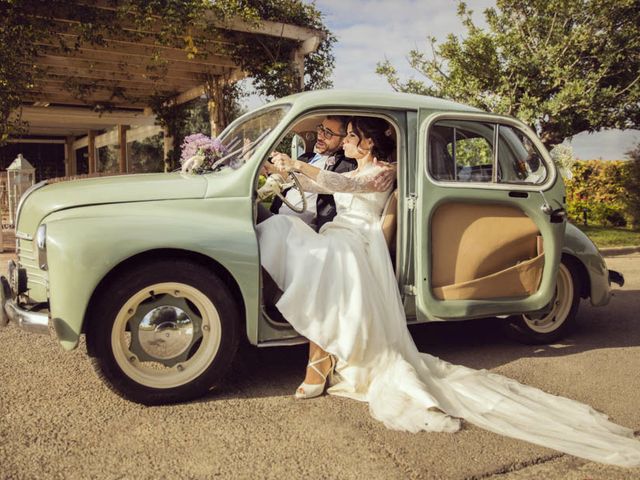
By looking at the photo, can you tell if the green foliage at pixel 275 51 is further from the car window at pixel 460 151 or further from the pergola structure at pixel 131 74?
the car window at pixel 460 151

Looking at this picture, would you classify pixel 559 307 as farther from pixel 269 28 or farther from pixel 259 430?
pixel 269 28

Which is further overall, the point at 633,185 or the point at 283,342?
the point at 633,185

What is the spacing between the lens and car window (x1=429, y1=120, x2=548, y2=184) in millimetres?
4266

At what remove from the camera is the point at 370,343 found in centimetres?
379

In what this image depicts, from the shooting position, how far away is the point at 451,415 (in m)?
3.45

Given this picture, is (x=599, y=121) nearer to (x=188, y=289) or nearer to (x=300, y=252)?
(x=300, y=252)

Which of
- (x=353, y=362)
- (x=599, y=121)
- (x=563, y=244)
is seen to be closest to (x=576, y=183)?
(x=599, y=121)

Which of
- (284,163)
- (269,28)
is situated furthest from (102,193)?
(269,28)

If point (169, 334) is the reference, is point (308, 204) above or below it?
above

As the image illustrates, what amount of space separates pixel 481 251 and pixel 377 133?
44.9 inches

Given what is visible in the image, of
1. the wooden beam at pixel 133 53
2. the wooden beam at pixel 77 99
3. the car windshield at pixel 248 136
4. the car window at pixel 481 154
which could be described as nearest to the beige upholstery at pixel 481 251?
the car window at pixel 481 154

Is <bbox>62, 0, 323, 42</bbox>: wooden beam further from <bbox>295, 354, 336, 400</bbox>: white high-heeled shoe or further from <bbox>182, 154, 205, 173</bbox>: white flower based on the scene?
<bbox>295, 354, 336, 400</bbox>: white high-heeled shoe

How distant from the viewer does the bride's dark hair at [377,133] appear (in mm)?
4406

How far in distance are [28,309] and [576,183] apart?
626 inches
